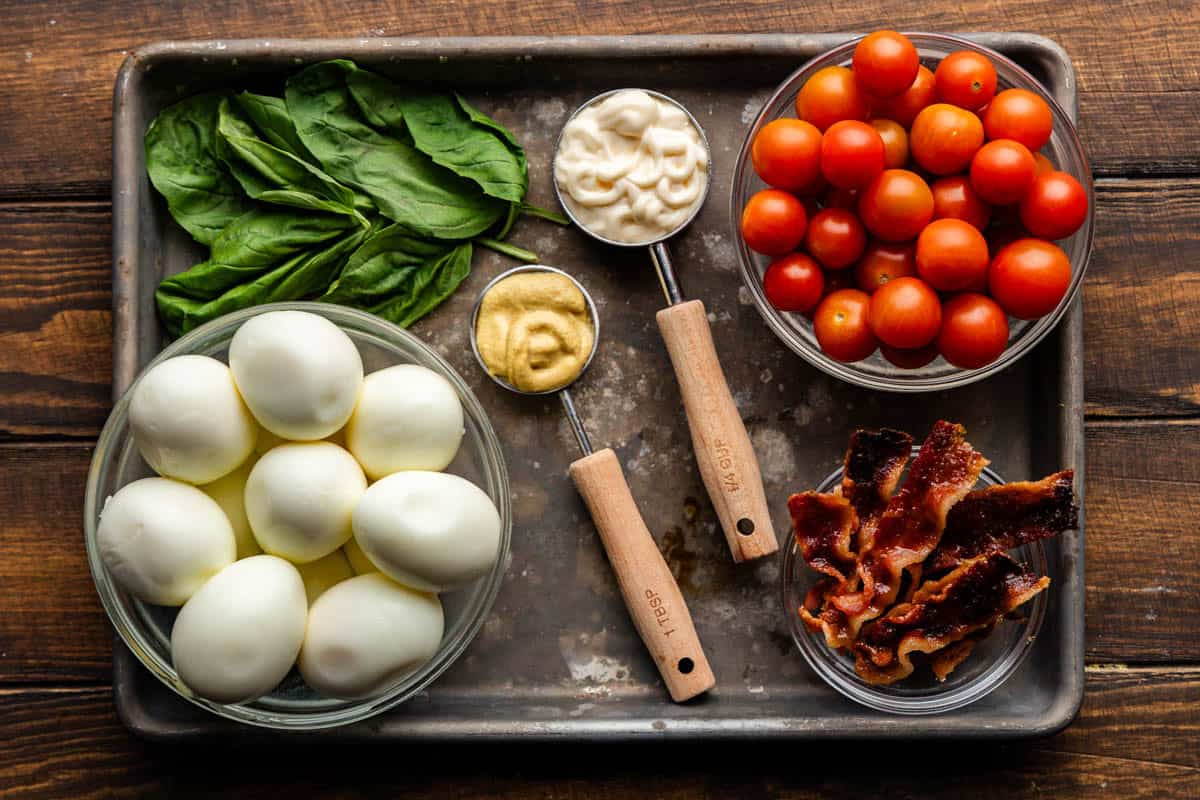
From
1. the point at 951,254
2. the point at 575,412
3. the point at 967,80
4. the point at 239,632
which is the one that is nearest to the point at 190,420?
the point at 239,632

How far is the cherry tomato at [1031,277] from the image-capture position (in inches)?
44.4

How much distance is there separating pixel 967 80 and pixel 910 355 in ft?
1.07

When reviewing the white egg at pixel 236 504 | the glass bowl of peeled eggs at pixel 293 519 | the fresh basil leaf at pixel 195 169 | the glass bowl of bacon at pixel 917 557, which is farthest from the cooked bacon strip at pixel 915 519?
the fresh basil leaf at pixel 195 169

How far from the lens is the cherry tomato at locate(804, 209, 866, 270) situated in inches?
46.2

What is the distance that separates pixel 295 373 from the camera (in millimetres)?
1036

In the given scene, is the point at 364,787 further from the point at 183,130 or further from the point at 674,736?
the point at 183,130

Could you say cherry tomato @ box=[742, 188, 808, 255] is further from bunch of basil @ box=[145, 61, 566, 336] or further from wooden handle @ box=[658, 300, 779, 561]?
bunch of basil @ box=[145, 61, 566, 336]

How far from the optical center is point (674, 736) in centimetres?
127

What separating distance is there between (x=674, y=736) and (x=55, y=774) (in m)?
0.85

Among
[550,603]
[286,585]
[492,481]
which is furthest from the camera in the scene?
[550,603]

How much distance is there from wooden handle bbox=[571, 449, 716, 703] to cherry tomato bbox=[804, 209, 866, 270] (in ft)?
1.21

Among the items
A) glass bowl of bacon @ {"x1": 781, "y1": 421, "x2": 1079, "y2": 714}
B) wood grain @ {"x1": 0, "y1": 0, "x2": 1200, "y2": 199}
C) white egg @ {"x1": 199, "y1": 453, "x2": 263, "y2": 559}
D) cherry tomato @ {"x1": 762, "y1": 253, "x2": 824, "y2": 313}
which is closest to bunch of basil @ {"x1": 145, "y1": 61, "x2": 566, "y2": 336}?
wood grain @ {"x1": 0, "y1": 0, "x2": 1200, "y2": 199}

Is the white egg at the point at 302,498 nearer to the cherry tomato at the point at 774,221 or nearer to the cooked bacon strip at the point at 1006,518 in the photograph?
the cherry tomato at the point at 774,221

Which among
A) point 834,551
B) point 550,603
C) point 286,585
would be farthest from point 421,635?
point 834,551
